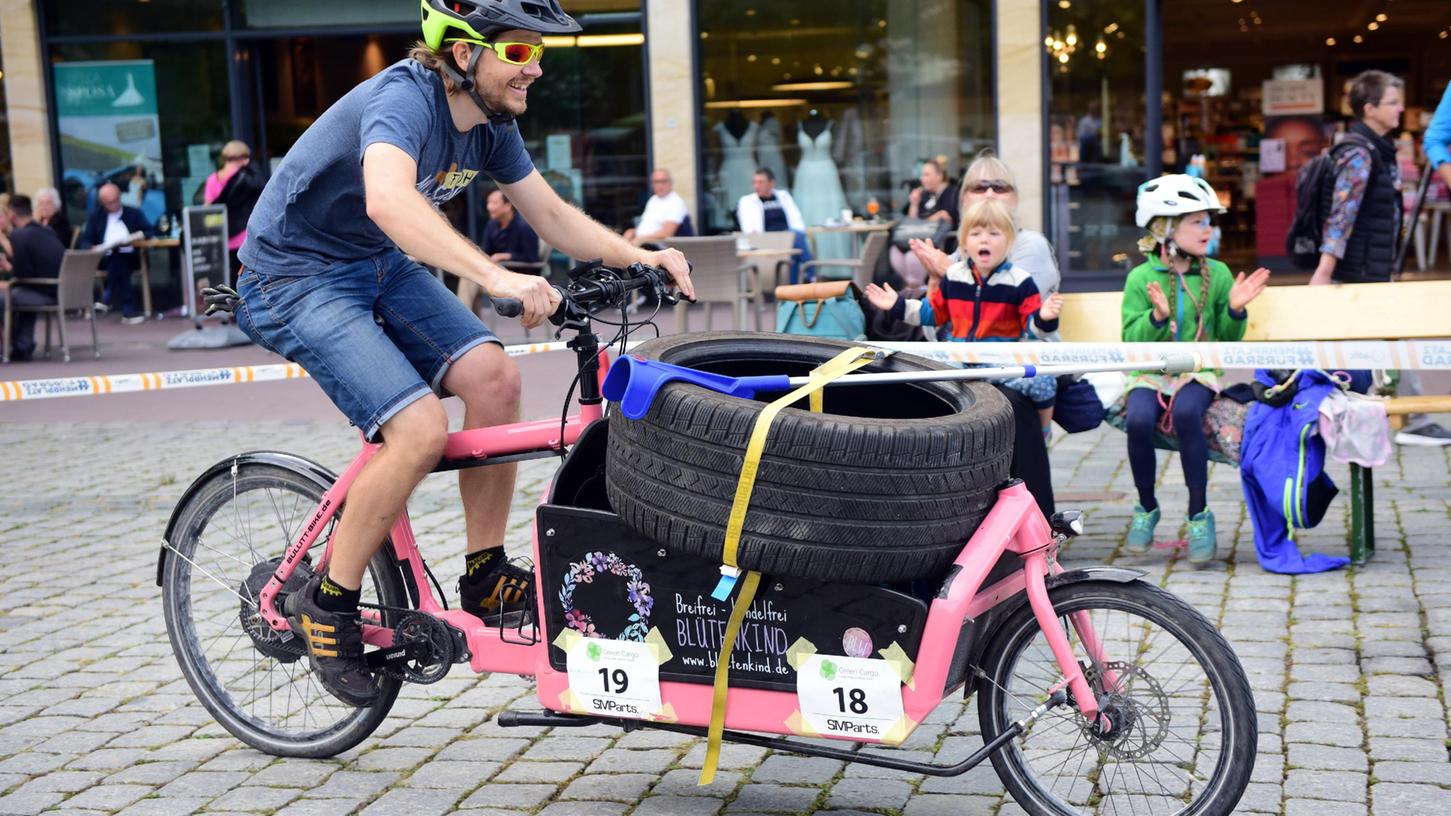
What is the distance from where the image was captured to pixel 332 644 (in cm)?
396

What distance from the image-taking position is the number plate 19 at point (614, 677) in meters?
3.53

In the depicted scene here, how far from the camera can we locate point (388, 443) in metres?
3.80

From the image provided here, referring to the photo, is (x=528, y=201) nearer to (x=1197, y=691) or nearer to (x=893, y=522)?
(x=893, y=522)

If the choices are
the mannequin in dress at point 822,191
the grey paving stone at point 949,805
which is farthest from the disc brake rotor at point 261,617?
the mannequin in dress at point 822,191

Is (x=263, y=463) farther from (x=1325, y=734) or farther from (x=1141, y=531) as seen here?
(x=1141, y=531)

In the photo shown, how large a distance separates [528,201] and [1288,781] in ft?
7.69

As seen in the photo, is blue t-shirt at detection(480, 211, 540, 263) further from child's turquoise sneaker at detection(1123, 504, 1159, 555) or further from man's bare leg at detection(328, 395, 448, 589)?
man's bare leg at detection(328, 395, 448, 589)

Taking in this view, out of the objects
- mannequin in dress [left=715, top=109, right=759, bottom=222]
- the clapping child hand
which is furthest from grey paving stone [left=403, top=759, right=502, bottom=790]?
mannequin in dress [left=715, top=109, right=759, bottom=222]

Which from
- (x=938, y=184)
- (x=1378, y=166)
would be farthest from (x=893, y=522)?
(x=938, y=184)

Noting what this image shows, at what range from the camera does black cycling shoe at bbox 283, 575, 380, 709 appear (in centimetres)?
396

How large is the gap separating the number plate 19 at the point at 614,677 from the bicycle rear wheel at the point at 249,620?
0.69 m

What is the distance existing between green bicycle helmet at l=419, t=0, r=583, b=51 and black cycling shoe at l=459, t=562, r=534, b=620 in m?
1.28

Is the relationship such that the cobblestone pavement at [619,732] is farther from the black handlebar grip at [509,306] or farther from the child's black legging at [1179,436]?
the black handlebar grip at [509,306]

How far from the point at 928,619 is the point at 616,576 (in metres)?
0.71
